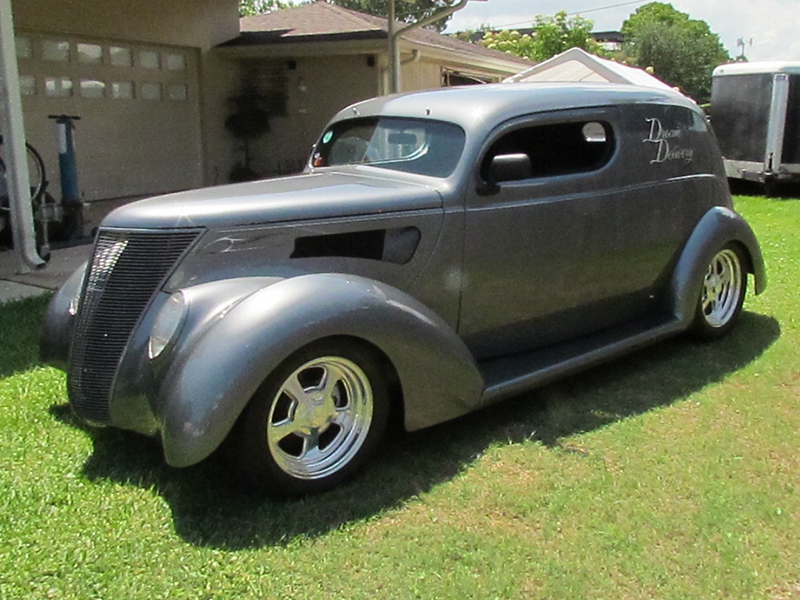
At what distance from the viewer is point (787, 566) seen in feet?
9.25

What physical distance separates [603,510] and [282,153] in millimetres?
12347

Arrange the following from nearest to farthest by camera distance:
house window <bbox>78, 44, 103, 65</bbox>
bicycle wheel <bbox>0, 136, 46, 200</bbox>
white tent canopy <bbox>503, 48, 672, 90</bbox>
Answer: bicycle wheel <bbox>0, 136, 46, 200</bbox>
house window <bbox>78, 44, 103, 65</bbox>
white tent canopy <bbox>503, 48, 672, 90</bbox>

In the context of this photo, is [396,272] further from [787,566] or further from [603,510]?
[787,566]

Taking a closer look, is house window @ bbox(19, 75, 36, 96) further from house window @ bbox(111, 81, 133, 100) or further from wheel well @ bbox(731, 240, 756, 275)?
wheel well @ bbox(731, 240, 756, 275)

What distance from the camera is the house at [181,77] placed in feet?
35.5

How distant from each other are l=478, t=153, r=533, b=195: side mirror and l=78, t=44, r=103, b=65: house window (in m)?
9.29

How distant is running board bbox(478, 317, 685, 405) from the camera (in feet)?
12.6

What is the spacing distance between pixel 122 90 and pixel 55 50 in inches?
49.9

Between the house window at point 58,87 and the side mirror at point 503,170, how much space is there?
8.89 metres

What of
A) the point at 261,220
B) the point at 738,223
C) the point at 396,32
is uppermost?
the point at 396,32

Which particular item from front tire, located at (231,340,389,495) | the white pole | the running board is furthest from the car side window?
the white pole

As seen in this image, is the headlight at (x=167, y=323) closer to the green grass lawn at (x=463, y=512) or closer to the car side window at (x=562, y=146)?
the green grass lawn at (x=463, y=512)

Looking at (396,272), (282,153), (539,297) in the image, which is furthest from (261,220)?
(282,153)

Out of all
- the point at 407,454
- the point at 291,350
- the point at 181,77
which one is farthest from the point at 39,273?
the point at 181,77
